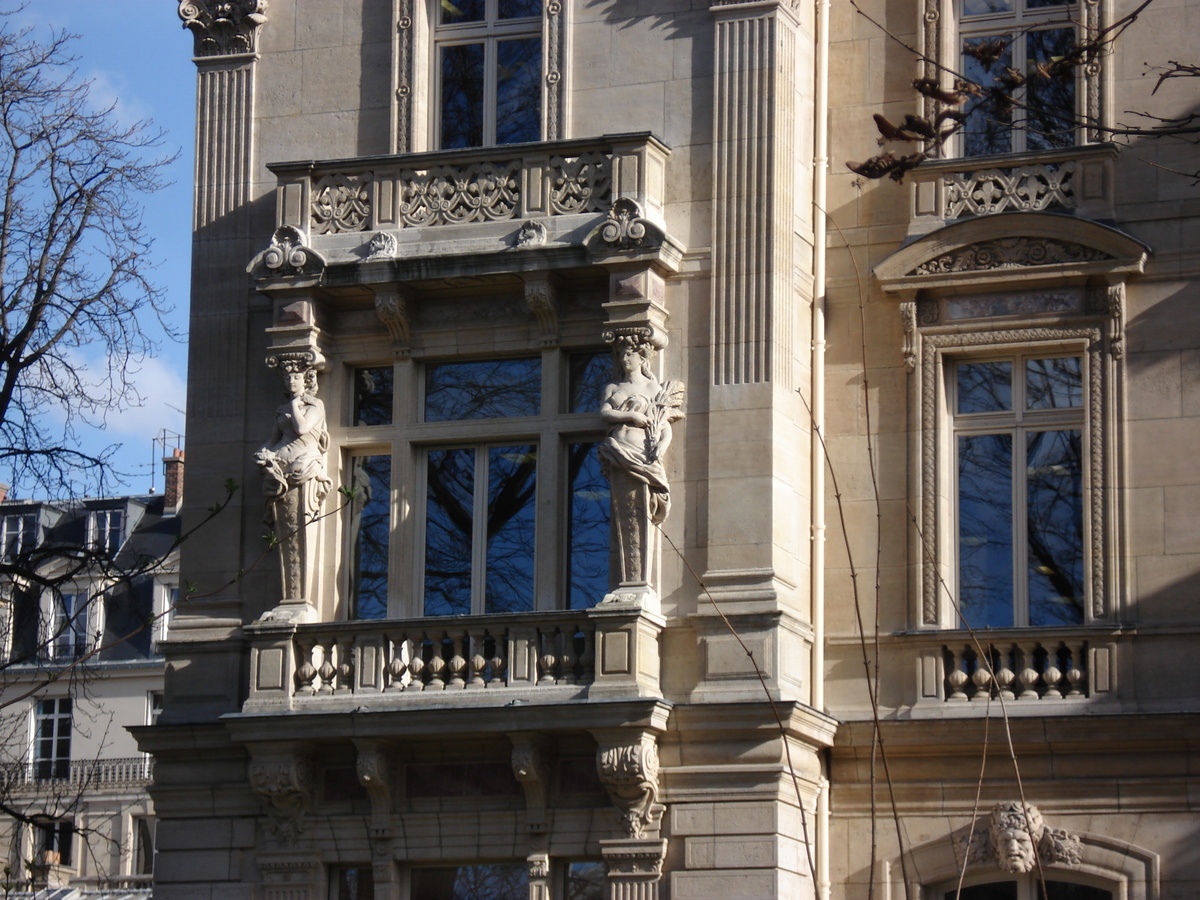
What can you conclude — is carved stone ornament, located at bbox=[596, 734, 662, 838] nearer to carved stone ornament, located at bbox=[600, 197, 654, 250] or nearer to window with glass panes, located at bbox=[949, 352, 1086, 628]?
window with glass panes, located at bbox=[949, 352, 1086, 628]

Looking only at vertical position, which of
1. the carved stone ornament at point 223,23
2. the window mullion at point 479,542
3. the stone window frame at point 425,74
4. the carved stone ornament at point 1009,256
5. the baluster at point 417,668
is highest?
the carved stone ornament at point 223,23

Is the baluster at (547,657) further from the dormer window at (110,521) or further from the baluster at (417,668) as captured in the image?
the dormer window at (110,521)

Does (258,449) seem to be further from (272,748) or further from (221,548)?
(272,748)

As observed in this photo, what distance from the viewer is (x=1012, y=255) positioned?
776 inches

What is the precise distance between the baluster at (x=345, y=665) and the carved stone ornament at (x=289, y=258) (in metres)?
3.33

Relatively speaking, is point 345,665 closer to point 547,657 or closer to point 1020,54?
point 547,657

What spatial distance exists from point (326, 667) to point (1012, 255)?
22.7 feet

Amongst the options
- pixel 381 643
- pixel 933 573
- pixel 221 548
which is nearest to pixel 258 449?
pixel 221 548

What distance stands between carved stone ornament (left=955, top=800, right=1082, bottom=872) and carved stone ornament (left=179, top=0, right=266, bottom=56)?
993cm

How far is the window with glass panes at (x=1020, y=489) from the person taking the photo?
63.6ft

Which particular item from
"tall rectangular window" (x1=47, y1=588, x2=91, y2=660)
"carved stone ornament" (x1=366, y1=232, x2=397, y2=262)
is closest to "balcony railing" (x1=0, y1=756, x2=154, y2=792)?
"tall rectangular window" (x1=47, y1=588, x2=91, y2=660)

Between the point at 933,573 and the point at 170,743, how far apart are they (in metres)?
6.85

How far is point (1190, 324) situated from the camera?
63.2 feet

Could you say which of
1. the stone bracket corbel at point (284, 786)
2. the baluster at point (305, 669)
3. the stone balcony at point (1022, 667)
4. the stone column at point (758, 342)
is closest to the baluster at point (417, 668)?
the baluster at point (305, 669)
